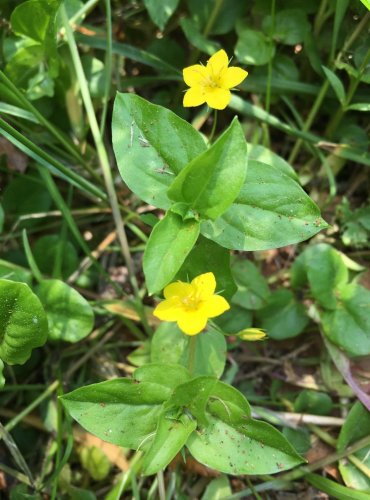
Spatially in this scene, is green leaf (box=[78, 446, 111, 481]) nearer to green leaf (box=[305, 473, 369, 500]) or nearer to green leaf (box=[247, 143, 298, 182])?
green leaf (box=[305, 473, 369, 500])

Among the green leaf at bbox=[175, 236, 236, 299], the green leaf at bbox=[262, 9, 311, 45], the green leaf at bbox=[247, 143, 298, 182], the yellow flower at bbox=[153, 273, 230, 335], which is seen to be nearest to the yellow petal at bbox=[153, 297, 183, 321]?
the yellow flower at bbox=[153, 273, 230, 335]

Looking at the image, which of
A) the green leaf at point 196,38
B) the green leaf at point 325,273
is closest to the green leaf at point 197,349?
the green leaf at point 325,273

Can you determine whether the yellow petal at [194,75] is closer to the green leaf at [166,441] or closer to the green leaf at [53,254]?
the green leaf at [53,254]

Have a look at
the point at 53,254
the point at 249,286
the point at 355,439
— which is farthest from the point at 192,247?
the point at 355,439

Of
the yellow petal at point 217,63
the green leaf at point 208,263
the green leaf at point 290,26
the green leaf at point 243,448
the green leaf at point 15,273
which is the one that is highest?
the yellow petal at point 217,63

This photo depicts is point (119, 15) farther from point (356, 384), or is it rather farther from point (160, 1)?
point (356, 384)

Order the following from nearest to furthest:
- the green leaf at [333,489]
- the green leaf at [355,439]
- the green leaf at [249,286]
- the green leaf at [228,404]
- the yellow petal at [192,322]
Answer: the yellow petal at [192,322] → the green leaf at [228,404] → the green leaf at [333,489] → the green leaf at [355,439] → the green leaf at [249,286]
